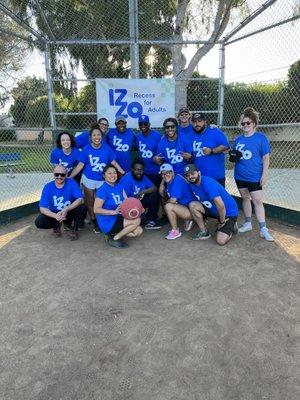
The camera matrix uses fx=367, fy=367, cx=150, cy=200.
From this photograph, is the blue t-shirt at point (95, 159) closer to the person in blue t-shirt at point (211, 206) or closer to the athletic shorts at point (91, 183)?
the athletic shorts at point (91, 183)

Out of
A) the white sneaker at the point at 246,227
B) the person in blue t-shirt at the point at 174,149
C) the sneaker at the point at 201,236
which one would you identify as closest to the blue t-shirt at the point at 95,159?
the person in blue t-shirt at the point at 174,149

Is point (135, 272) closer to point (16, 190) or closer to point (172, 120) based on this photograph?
point (172, 120)

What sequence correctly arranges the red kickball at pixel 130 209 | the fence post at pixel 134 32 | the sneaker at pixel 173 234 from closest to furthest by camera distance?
the red kickball at pixel 130 209
the sneaker at pixel 173 234
the fence post at pixel 134 32

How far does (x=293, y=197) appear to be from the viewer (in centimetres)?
758

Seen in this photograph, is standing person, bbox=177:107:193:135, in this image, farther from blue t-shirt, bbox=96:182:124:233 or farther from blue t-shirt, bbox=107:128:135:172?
blue t-shirt, bbox=96:182:124:233

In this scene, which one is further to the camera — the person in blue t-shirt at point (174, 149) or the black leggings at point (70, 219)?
the person in blue t-shirt at point (174, 149)

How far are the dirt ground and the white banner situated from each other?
289cm

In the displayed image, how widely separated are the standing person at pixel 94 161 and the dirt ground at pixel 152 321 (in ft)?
3.70

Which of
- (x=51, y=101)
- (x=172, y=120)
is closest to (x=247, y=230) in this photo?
(x=172, y=120)

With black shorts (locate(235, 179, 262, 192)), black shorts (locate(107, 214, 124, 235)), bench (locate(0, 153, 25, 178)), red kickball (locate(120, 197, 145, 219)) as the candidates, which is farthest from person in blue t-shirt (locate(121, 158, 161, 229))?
bench (locate(0, 153, 25, 178))

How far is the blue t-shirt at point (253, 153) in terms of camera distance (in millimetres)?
4914

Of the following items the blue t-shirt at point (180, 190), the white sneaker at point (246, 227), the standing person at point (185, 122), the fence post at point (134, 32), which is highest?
the fence post at point (134, 32)

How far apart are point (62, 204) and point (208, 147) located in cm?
225

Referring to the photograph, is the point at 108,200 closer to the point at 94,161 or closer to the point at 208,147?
the point at 94,161
